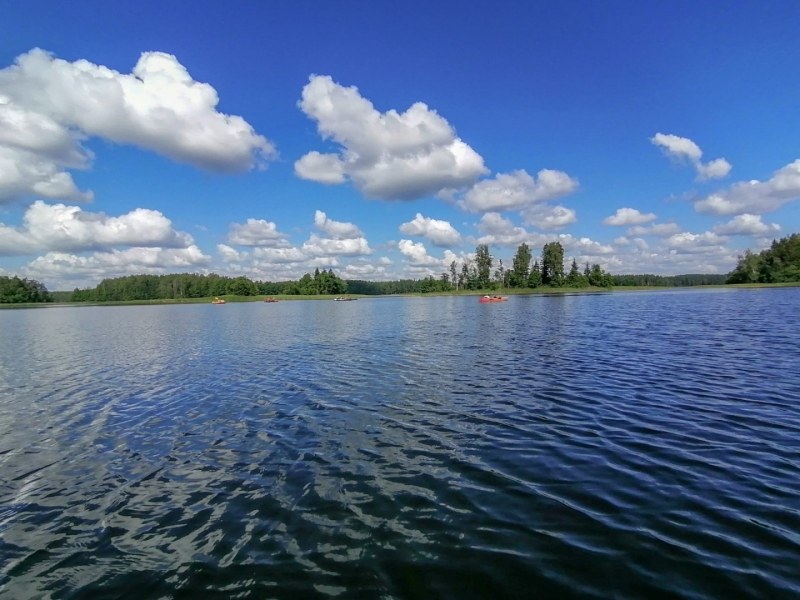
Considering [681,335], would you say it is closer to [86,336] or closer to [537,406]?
[537,406]

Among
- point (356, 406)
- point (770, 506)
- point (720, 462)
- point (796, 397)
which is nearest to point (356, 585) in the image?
point (770, 506)

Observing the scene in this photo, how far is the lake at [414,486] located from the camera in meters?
7.08

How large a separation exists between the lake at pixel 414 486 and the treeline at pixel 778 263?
20986 cm

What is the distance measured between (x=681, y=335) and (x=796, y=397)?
70.9ft

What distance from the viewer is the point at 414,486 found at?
34.0ft

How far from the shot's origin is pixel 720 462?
1077 centimetres

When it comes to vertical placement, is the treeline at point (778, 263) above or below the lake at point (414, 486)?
above

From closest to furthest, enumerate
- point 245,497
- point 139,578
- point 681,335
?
point 139,578, point 245,497, point 681,335

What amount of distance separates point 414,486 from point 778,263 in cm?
24110

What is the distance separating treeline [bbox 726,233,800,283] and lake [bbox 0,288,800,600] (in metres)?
210

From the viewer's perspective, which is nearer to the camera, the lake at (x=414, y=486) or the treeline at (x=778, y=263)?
the lake at (x=414, y=486)

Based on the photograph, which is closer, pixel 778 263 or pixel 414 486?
pixel 414 486

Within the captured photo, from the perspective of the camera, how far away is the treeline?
6944 inches

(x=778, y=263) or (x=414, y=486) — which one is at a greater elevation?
(x=778, y=263)
